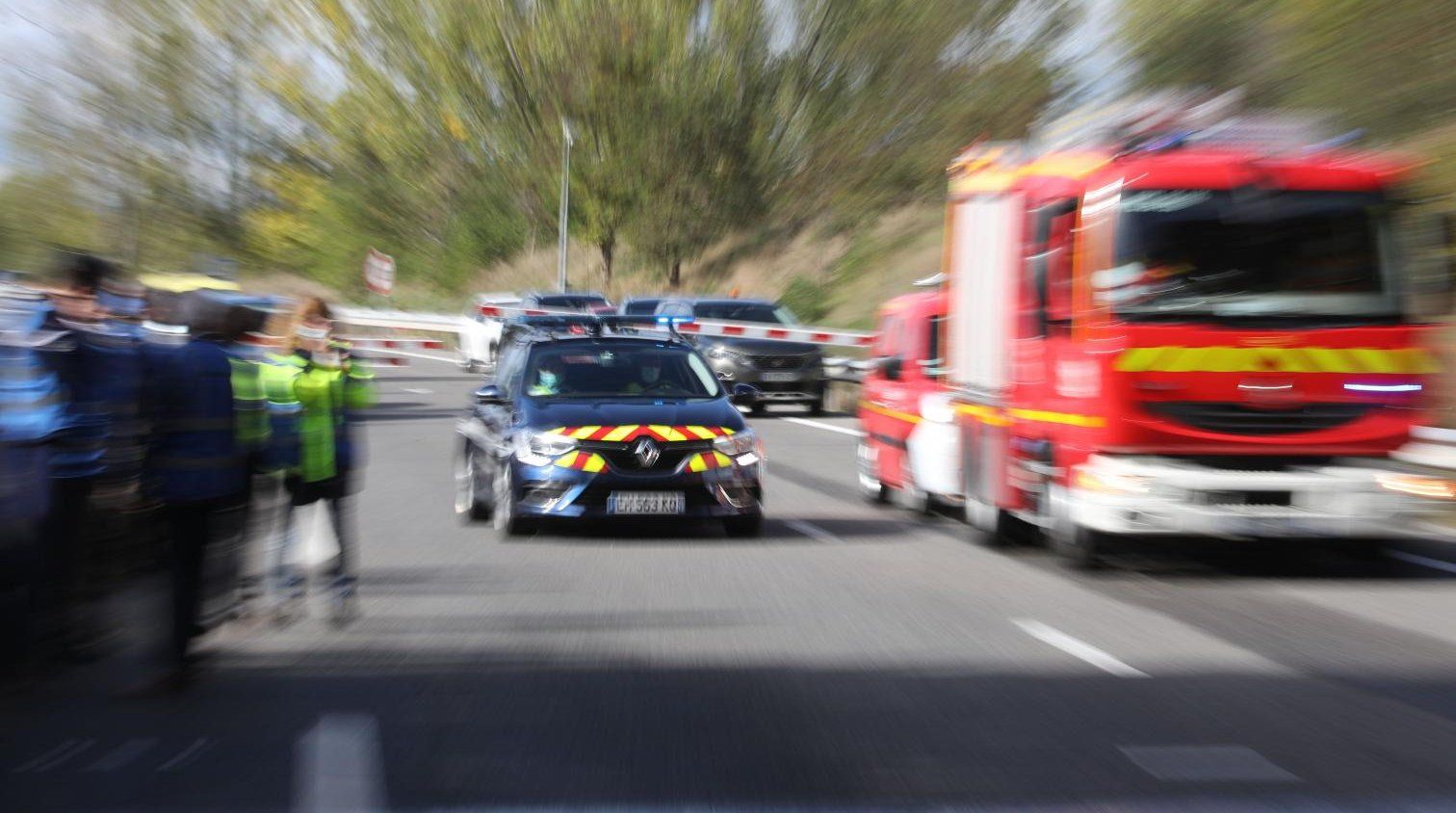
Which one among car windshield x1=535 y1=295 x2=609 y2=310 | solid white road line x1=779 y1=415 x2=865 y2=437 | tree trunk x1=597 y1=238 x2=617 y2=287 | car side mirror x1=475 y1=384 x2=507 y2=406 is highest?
tree trunk x1=597 y1=238 x2=617 y2=287

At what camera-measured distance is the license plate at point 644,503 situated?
12039 millimetres

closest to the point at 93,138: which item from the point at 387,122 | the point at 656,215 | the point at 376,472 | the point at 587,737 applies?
the point at 387,122

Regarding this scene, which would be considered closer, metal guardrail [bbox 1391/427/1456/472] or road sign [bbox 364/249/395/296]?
metal guardrail [bbox 1391/427/1456/472]

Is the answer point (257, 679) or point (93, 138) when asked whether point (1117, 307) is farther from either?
point (93, 138)

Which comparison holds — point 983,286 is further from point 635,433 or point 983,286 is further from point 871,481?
point 871,481

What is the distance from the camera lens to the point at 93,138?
1661 inches

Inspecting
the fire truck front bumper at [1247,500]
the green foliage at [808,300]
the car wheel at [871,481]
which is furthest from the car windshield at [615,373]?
the green foliage at [808,300]

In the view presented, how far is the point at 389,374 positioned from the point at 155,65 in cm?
1062

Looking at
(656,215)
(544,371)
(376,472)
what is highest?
(656,215)

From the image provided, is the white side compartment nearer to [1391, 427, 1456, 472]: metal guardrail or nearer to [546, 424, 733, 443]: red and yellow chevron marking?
[546, 424, 733, 443]: red and yellow chevron marking

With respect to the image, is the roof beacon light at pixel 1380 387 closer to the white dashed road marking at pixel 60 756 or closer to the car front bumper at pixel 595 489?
the car front bumper at pixel 595 489

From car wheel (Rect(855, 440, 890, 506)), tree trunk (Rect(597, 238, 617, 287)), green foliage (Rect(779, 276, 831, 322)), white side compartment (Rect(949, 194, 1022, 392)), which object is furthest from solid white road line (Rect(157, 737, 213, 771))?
tree trunk (Rect(597, 238, 617, 287))

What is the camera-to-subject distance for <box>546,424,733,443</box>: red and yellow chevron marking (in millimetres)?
12062

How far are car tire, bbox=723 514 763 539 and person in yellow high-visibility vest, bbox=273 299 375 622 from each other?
423 cm
